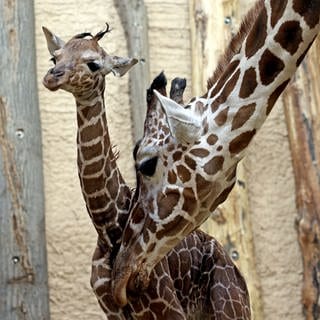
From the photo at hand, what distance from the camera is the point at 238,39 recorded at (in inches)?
74.8

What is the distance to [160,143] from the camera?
6.17 ft

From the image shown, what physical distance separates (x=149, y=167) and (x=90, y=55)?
0.84 ft

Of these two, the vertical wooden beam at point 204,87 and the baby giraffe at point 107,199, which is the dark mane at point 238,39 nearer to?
the baby giraffe at point 107,199

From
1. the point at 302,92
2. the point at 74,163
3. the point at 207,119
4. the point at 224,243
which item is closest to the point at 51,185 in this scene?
the point at 74,163

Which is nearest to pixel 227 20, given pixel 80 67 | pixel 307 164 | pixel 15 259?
pixel 307 164

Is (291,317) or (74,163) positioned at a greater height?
(74,163)

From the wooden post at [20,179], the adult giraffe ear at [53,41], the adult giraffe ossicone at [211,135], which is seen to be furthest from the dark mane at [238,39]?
the wooden post at [20,179]

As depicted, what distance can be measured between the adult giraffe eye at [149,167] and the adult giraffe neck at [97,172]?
13cm

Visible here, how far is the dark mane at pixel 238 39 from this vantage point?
1.86 metres

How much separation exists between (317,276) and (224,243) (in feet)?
1.35

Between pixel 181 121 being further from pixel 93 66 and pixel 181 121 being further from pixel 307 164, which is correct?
pixel 307 164

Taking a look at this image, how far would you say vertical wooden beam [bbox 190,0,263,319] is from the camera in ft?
10.6

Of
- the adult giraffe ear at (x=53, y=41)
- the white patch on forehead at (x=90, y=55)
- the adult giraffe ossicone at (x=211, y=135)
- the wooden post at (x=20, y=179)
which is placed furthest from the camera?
the wooden post at (x=20, y=179)

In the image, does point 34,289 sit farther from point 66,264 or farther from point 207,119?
point 207,119
